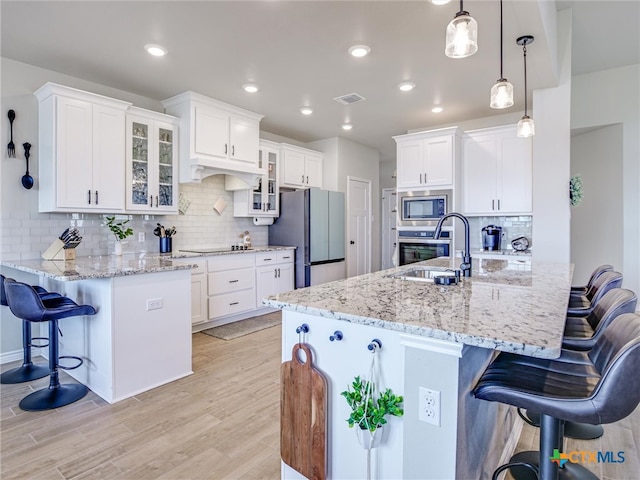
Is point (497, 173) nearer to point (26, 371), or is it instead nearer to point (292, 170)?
point (292, 170)

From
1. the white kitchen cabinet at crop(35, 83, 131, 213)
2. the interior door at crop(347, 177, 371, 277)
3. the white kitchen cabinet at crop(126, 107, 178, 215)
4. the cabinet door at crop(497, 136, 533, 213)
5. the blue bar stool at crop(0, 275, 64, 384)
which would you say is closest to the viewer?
the blue bar stool at crop(0, 275, 64, 384)

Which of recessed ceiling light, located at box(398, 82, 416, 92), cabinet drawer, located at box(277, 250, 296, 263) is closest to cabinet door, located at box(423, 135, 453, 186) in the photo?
recessed ceiling light, located at box(398, 82, 416, 92)

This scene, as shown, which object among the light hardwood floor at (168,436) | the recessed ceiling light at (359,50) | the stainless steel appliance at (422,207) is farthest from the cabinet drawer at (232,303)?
the recessed ceiling light at (359,50)

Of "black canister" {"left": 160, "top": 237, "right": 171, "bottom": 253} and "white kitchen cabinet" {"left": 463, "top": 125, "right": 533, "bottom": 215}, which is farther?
"white kitchen cabinet" {"left": 463, "top": 125, "right": 533, "bottom": 215}

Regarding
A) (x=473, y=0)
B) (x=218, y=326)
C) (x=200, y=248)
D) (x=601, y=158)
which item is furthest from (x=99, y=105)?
(x=601, y=158)

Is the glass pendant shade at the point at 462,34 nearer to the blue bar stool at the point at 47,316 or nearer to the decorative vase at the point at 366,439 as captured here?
the decorative vase at the point at 366,439

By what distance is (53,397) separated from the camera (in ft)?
8.40

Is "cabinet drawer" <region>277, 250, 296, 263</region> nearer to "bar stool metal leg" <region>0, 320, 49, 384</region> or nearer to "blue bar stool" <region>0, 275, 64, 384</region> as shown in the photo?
"blue bar stool" <region>0, 275, 64, 384</region>

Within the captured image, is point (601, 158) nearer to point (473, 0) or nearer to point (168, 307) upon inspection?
point (473, 0)

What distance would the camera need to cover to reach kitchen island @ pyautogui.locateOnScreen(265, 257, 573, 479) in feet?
3.54

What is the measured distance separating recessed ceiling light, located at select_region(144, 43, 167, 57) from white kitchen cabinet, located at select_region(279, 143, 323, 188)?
8.19ft

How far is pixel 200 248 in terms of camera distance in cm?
469

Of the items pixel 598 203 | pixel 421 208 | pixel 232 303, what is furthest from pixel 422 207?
pixel 232 303

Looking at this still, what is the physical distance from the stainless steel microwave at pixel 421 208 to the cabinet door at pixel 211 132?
2528mm
